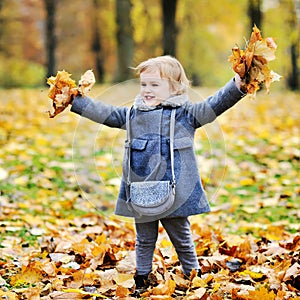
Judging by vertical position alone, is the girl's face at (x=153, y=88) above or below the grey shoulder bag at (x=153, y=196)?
above

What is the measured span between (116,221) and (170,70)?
2.21m

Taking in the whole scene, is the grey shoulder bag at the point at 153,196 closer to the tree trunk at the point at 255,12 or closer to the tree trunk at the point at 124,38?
the tree trunk at the point at 124,38

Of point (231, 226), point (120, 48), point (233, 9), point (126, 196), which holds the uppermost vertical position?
point (233, 9)

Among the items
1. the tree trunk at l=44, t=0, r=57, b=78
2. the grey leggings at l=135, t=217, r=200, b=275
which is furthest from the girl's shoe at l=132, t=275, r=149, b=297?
the tree trunk at l=44, t=0, r=57, b=78

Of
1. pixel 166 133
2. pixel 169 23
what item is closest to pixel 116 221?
pixel 166 133

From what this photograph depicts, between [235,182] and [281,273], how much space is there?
11.4 feet

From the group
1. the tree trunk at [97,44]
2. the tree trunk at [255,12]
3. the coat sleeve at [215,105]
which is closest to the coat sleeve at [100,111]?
the coat sleeve at [215,105]

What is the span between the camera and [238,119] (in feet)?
34.0

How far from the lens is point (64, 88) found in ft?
10.6

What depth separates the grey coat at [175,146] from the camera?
3.12m

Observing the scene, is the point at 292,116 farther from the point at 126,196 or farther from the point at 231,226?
the point at 126,196

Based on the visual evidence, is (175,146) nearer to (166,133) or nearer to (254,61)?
(166,133)

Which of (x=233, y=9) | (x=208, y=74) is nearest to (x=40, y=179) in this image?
(x=233, y=9)

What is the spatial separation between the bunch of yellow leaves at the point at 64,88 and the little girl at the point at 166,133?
51 mm
